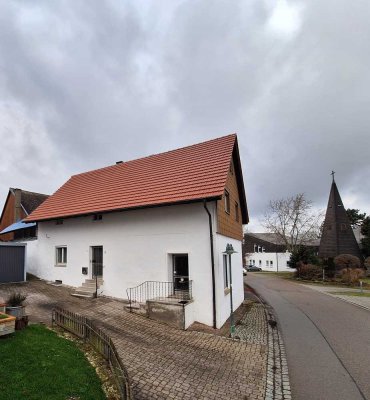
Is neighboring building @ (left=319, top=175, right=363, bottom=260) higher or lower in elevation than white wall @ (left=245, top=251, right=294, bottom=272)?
higher

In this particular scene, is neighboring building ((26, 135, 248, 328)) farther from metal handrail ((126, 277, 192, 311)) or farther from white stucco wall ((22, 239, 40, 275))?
white stucco wall ((22, 239, 40, 275))

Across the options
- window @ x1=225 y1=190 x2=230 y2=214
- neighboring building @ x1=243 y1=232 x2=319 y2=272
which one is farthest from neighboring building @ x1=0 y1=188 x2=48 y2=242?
neighboring building @ x1=243 y1=232 x2=319 y2=272

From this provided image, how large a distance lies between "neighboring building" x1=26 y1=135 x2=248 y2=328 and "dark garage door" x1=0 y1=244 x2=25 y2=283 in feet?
3.74

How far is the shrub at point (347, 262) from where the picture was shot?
117 feet

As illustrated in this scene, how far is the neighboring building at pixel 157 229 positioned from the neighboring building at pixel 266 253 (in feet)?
149

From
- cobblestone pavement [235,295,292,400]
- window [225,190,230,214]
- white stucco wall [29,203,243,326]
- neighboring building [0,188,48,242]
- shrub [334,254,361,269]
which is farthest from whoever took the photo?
shrub [334,254,361,269]

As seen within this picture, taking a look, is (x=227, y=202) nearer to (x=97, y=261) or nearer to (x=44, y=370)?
(x=97, y=261)

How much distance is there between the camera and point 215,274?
11680 mm

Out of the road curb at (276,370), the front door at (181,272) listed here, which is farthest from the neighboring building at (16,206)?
the road curb at (276,370)

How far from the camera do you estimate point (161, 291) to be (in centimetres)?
1292

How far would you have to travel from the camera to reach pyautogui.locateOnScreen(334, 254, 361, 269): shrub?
3569 centimetres

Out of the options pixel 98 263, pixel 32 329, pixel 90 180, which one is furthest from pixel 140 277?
pixel 90 180

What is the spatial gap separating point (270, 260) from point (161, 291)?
174 feet

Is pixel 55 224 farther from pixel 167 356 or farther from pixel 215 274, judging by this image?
pixel 167 356
